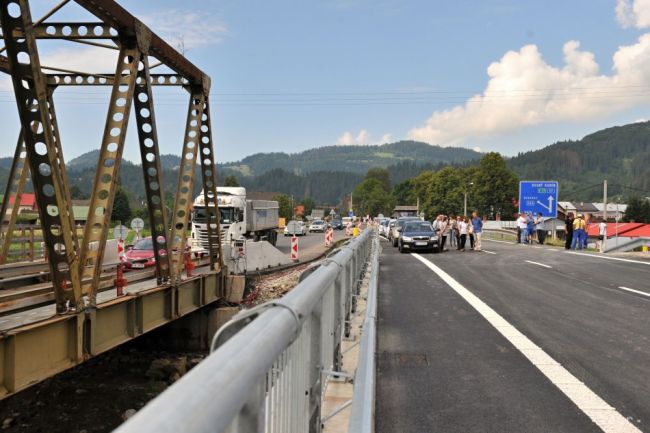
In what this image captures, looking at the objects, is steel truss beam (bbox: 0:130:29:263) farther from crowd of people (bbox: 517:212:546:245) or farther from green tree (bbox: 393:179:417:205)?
green tree (bbox: 393:179:417:205)

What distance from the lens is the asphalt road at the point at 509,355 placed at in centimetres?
442

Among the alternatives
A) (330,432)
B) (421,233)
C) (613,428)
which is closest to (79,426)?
(330,432)

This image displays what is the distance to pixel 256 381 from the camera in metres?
1.47

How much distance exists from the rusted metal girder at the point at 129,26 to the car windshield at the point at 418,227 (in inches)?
603

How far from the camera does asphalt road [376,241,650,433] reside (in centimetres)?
442

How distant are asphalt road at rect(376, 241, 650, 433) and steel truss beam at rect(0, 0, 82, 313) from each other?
4362 millimetres

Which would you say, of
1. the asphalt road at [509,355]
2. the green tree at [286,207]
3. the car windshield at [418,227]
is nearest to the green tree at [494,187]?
the green tree at [286,207]

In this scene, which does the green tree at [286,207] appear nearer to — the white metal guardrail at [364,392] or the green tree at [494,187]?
the green tree at [494,187]

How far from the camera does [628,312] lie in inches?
351

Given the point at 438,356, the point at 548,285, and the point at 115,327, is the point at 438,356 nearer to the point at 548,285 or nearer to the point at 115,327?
the point at 115,327

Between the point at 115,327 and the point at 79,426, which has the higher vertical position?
the point at 115,327

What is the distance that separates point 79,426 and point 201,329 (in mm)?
5693

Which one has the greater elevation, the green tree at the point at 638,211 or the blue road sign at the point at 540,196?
the blue road sign at the point at 540,196

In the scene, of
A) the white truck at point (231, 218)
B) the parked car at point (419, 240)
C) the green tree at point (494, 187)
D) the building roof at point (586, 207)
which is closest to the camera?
the parked car at point (419, 240)
